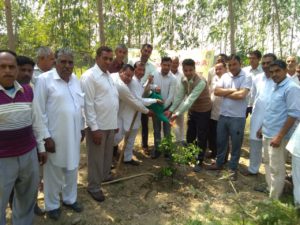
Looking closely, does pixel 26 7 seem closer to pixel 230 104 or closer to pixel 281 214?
pixel 230 104

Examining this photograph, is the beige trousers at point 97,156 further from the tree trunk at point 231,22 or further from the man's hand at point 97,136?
the tree trunk at point 231,22

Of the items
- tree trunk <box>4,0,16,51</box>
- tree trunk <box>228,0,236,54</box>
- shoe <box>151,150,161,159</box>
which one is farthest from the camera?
tree trunk <box>228,0,236,54</box>

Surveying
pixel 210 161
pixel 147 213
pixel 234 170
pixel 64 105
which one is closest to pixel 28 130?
pixel 64 105

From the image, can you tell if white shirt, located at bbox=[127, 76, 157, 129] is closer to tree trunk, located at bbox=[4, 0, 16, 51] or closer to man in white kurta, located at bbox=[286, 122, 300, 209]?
man in white kurta, located at bbox=[286, 122, 300, 209]

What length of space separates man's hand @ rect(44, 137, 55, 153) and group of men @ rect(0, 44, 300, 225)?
0.4 inches

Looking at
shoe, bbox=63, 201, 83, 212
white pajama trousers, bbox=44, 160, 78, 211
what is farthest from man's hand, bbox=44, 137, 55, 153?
shoe, bbox=63, 201, 83, 212

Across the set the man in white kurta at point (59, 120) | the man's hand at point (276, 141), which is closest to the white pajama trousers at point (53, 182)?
the man in white kurta at point (59, 120)

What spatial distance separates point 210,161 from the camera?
5973 millimetres

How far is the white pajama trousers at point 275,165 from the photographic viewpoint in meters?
4.06

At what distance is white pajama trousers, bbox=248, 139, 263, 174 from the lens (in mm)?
5169

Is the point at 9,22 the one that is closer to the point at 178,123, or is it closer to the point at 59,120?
the point at 59,120

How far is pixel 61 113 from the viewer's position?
3.52m

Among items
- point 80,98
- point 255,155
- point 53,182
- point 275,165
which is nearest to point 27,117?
point 80,98

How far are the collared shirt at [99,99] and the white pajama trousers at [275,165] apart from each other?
2.09m
